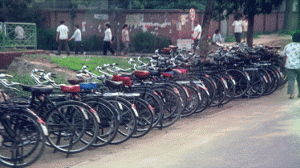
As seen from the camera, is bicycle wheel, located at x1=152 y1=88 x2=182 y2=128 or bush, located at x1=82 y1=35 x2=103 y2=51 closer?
bicycle wheel, located at x1=152 y1=88 x2=182 y2=128

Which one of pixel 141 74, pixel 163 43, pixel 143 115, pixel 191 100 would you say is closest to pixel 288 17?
pixel 163 43

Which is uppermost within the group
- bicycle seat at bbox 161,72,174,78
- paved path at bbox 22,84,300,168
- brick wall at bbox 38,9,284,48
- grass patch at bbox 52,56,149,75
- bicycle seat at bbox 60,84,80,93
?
brick wall at bbox 38,9,284,48

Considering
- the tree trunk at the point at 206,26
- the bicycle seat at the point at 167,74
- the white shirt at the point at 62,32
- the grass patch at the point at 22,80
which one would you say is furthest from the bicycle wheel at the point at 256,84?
the white shirt at the point at 62,32

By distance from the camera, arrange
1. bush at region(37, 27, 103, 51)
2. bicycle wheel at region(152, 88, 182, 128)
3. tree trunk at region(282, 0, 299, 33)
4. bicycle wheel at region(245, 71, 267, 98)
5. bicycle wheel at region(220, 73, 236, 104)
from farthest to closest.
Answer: tree trunk at region(282, 0, 299, 33)
bush at region(37, 27, 103, 51)
bicycle wheel at region(245, 71, 267, 98)
bicycle wheel at region(220, 73, 236, 104)
bicycle wheel at region(152, 88, 182, 128)

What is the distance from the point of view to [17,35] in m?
14.3

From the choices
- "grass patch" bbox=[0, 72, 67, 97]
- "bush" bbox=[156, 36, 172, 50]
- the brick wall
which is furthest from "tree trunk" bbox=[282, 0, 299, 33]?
"grass patch" bbox=[0, 72, 67, 97]

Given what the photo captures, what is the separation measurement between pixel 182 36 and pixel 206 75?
52.0 feet

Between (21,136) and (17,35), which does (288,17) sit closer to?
(17,35)

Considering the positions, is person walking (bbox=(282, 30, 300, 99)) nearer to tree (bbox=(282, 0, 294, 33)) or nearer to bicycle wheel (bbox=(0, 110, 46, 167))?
bicycle wheel (bbox=(0, 110, 46, 167))

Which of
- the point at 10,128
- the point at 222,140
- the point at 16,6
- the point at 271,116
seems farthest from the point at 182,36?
the point at 10,128

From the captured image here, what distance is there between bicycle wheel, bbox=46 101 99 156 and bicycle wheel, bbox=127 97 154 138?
108 cm

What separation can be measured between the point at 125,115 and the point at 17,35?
8.69 m

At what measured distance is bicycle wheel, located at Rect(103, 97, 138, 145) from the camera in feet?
22.3

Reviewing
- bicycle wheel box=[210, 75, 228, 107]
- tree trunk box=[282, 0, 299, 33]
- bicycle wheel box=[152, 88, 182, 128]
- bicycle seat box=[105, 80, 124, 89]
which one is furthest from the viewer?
tree trunk box=[282, 0, 299, 33]
